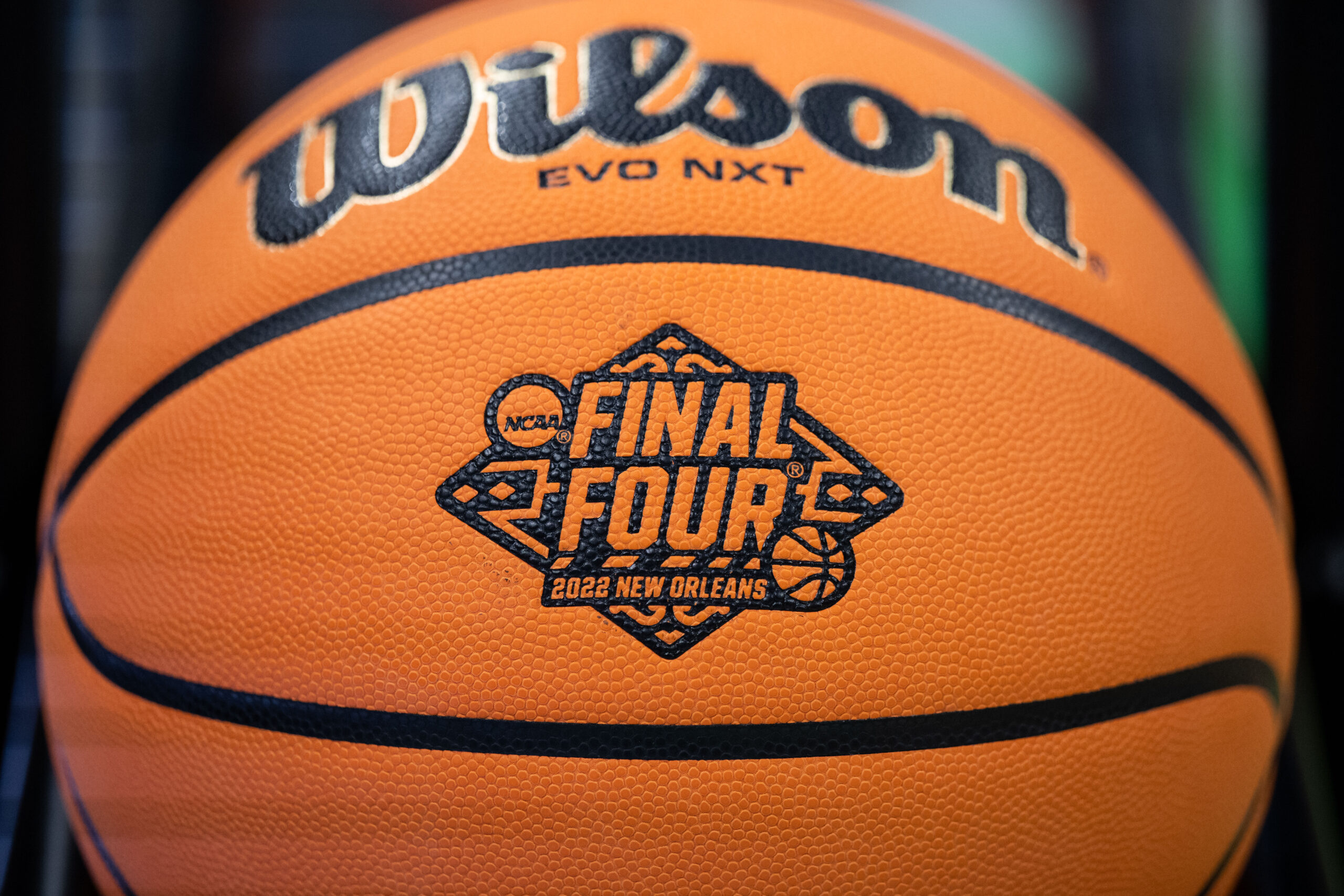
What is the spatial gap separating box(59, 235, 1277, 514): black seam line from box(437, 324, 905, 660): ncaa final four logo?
80 mm

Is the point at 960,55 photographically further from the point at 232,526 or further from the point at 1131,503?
the point at 232,526

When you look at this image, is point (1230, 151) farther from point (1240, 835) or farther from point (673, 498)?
point (673, 498)

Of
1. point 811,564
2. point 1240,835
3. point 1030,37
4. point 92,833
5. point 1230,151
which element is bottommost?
point 92,833

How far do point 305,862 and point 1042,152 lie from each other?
66cm

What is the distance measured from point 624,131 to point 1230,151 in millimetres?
1964

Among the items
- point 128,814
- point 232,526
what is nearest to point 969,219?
point 232,526

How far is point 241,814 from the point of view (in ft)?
2.02

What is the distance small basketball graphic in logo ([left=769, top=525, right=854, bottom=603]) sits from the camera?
569 millimetres

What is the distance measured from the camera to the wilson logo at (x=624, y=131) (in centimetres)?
67

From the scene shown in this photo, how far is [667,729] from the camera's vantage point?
0.57 m

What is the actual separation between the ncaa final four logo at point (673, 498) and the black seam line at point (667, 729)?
0.18ft

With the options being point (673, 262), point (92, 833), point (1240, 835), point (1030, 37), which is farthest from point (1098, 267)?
point (1030, 37)

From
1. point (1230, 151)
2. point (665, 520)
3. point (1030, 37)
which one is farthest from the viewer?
→ point (1030, 37)

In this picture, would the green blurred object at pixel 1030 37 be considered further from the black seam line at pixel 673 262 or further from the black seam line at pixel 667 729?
the black seam line at pixel 667 729
